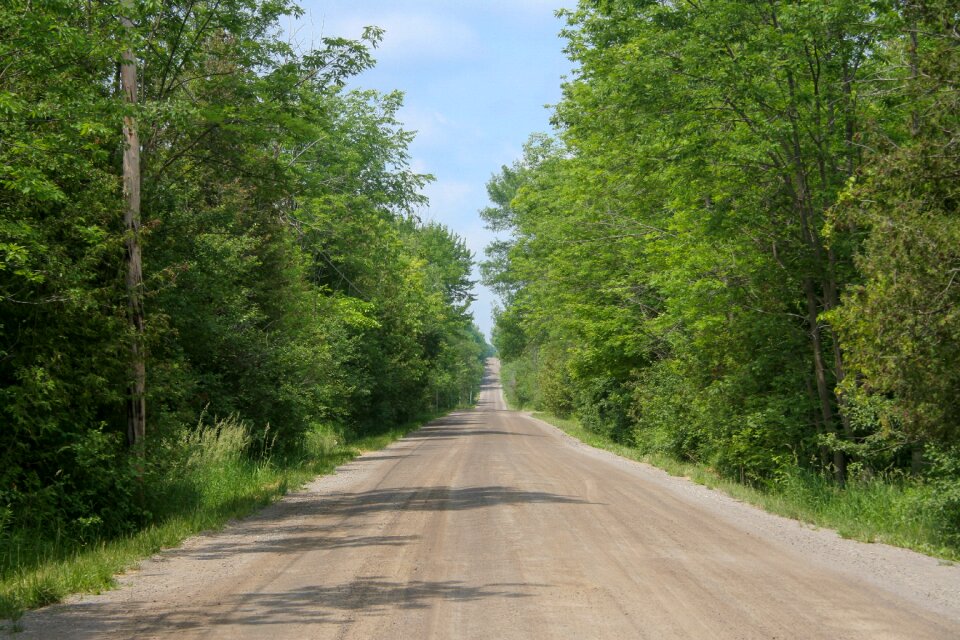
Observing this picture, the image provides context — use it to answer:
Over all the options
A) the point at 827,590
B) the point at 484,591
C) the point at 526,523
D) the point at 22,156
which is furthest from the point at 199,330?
the point at 827,590

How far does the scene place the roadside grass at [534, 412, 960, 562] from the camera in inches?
426

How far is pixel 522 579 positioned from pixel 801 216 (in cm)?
1135

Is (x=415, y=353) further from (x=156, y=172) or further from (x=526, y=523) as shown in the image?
(x=526, y=523)

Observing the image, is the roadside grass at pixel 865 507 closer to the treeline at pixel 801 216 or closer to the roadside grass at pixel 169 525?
the treeline at pixel 801 216

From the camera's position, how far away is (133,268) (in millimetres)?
12734

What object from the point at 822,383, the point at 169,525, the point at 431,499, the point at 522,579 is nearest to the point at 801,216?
the point at 822,383

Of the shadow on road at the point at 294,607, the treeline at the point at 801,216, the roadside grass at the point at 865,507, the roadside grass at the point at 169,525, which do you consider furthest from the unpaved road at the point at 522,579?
the treeline at the point at 801,216

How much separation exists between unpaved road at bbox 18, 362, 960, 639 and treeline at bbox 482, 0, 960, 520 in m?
2.88

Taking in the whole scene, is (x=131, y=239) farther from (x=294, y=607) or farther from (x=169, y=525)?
(x=294, y=607)

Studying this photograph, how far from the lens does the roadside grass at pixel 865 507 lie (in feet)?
35.5

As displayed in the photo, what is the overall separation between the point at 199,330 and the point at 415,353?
30.5 meters

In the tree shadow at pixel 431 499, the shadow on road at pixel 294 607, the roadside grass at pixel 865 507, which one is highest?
the shadow on road at pixel 294 607

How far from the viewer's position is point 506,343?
77.1m

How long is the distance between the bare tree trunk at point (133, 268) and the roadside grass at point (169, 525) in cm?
111
